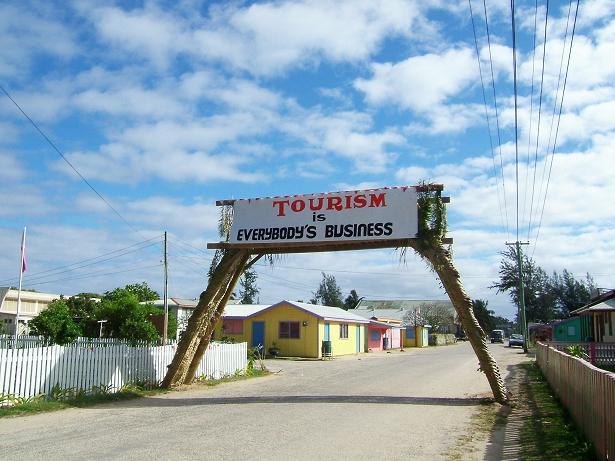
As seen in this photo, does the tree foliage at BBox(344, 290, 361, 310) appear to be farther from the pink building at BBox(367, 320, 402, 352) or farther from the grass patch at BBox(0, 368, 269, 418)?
the grass patch at BBox(0, 368, 269, 418)

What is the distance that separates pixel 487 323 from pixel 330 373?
8929cm

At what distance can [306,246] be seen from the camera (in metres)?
17.4

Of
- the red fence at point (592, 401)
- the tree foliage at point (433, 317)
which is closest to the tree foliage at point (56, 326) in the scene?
the red fence at point (592, 401)

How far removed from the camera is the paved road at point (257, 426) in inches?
336

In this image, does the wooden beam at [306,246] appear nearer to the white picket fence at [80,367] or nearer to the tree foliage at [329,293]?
the white picket fence at [80,367]

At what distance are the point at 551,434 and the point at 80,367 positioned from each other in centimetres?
1049

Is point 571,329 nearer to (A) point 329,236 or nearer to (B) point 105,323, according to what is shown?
(B) point 105,323

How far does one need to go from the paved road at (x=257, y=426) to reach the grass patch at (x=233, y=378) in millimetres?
1528

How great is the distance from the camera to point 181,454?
8.28 metres

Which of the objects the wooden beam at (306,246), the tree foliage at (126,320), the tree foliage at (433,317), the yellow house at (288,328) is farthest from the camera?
the tree foliage at (433,317)

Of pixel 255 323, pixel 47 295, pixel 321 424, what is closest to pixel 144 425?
pixel 321 424

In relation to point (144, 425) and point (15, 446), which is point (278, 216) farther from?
point (15, 446)

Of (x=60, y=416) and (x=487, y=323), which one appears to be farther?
(x=487, y=323)

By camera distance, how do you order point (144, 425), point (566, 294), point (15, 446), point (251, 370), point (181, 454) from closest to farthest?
point (181, 454) → point (15, 446) → point (144, 425) → point (251, 370) → point (566, 294)
